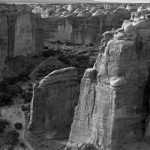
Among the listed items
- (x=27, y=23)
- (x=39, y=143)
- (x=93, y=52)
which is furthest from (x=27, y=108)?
(x=93, y=52)

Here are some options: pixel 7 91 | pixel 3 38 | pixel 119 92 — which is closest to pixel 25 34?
pixel 3 38

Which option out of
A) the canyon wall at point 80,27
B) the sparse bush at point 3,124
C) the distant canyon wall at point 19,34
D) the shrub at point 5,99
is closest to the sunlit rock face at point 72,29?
the canyon wall at point 80,27

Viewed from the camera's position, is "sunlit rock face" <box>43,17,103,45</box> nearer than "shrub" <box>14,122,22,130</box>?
No

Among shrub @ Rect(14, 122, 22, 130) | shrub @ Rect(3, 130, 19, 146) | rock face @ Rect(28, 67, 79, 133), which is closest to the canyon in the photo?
rock face @ Rect(28, 67, 79, 133)

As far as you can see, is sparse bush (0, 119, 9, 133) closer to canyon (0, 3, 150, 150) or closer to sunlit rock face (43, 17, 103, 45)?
canyon (0, 3, 150, 150)

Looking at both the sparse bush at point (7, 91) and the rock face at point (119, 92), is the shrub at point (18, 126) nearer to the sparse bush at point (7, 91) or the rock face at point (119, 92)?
the sparse bush at point (7, 91)

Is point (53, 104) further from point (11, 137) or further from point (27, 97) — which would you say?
point (27, 97)
